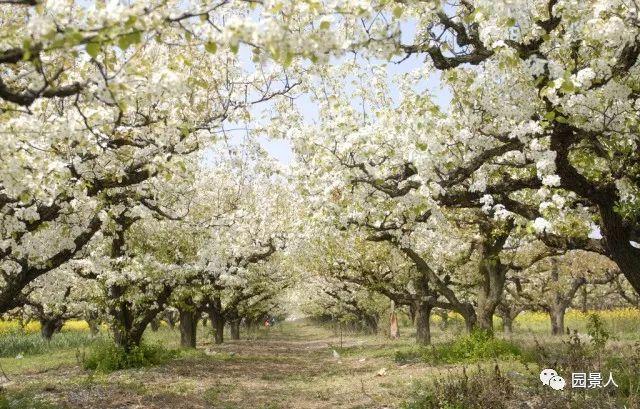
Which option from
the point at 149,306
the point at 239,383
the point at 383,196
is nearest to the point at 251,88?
the point at 383,196

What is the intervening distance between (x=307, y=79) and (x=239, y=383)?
37.3 feet

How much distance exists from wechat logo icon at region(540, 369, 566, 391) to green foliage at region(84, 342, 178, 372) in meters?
15.1

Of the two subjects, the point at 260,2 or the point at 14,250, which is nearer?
the point at 260,2

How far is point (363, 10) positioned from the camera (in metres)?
5.19

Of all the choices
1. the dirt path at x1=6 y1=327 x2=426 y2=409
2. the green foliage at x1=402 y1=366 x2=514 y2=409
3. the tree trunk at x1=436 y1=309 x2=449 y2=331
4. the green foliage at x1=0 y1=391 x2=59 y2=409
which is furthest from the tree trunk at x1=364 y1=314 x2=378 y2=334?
the green foliage at x1=402 y1=366 x2=514 y2=409

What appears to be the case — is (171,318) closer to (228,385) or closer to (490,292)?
(228,385)

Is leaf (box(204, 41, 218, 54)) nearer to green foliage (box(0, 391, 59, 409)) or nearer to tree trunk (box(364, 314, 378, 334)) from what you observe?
green foliage (box(0, 391, 59, 409))

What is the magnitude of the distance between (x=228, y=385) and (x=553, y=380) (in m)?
10.8

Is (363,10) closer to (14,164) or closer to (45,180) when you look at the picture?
(14,164)

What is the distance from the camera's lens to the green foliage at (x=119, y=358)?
797 inches

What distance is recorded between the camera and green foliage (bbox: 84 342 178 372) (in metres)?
20.2

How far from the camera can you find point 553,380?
33.2 ft

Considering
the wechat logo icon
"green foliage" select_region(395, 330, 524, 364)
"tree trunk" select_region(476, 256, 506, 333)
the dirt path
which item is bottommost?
the dirt path

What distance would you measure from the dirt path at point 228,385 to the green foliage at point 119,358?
0.61 meters
